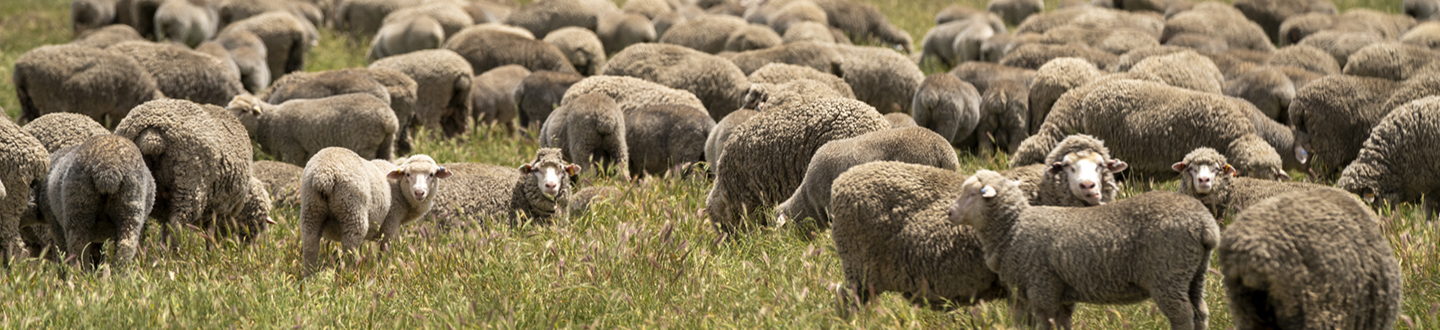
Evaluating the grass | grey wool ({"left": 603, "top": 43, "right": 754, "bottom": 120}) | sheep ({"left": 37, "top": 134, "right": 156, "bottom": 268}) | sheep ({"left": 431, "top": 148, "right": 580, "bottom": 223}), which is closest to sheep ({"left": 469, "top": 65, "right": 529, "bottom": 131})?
grey wool ({"left": 603, "top": 43, "right": 754, "bottom": 120})

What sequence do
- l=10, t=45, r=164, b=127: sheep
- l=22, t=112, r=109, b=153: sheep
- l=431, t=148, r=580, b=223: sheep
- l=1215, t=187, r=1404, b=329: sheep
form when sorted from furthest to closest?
l=10, t=45, r=164, b=127: sheep, l=431, t=148, r=580, b=223: sheep, l=22, t=112, r=109, b=153: sheep, l=1215, t=187, r=1404, b=329: sheep

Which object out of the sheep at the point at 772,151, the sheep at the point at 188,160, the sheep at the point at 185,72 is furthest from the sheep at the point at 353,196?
the sheep at the point at 185,72

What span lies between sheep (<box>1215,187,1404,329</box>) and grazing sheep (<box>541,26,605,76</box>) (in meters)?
11.3

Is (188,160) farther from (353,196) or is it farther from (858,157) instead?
(858,157)

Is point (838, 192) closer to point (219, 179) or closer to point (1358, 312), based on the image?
point (1358, 312)

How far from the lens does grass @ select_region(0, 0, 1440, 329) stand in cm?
447

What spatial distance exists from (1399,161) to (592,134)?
505 cm

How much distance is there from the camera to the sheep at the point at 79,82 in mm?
10039

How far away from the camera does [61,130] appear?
6086 mm

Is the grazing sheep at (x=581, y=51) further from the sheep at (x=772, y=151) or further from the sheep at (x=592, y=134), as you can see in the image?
the sheep at (x=772, y=151)

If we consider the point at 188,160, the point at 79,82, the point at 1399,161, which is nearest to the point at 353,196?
the point at 188,160

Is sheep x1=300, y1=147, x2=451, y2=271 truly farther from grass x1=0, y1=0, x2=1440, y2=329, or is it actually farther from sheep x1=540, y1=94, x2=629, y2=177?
sheep x1=540, y1=94, x2=629, y2=177

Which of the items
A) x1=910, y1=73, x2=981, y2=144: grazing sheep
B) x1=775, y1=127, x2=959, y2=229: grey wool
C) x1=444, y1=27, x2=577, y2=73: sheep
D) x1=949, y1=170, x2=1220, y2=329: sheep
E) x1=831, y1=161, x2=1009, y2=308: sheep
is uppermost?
x1=949, y1=170, x2=1220, y2=329: sheep

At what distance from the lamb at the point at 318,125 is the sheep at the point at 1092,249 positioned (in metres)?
5.49
